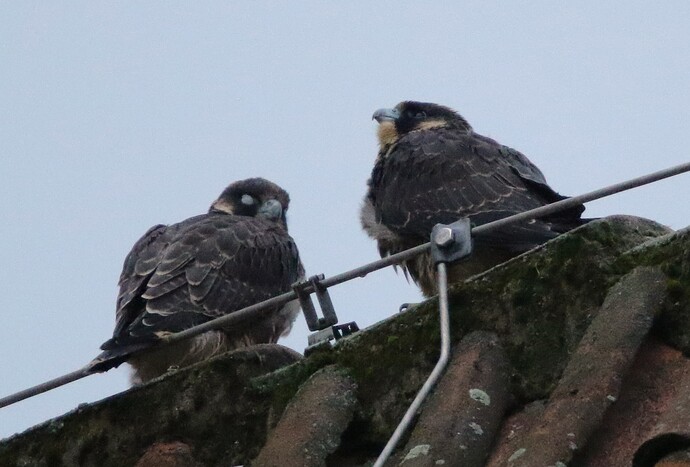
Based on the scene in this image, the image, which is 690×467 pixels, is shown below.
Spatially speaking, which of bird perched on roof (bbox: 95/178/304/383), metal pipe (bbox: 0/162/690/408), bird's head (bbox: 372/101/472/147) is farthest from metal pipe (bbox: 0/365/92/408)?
bird's head (bbox: 372/101/472/147)

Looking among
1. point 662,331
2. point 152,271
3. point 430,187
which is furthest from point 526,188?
point 662,331

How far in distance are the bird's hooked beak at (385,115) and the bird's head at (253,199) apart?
96 cm

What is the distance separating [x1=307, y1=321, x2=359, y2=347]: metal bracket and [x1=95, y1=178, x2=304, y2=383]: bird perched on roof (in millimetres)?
2298

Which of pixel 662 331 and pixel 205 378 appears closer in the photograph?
pixel 662 331

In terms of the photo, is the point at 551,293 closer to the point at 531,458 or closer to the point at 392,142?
the point at 531,458

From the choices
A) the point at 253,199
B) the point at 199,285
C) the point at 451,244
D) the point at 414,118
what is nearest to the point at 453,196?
the point at 199,285

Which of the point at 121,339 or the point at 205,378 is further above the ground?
the point at 121,339

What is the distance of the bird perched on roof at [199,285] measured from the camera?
6715 millimetres

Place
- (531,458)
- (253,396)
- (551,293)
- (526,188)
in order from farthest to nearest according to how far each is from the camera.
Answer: (526,188) < (253,396) < (551,293) < (531,458)

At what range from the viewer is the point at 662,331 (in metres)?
3.12

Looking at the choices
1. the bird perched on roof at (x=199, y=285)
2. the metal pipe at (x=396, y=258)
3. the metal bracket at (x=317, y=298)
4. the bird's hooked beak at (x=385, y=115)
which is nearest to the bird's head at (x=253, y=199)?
the bird perched on roof at (x=199, y=285)

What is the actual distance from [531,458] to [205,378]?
4.61 feet

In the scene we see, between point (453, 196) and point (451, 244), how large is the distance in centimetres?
331

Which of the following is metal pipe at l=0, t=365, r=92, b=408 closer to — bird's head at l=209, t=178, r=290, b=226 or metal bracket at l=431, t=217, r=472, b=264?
metal bracket at l=431, t=217, r=472, b=264
